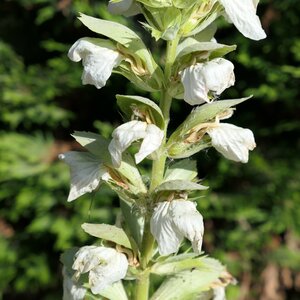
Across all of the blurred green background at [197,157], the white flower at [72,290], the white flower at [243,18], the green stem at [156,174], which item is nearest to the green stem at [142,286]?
the green stem at [156,174]

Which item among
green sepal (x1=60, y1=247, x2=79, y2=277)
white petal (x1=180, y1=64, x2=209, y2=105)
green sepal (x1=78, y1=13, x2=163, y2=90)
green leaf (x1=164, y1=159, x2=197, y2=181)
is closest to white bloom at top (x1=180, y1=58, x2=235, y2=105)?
white petal (x1=180, y1=64, x2=209, y2=105)

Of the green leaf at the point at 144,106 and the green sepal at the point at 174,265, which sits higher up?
the green leaf at the point at 144,106

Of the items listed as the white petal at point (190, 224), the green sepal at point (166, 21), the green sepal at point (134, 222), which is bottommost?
the green sepal at point (134, 222)

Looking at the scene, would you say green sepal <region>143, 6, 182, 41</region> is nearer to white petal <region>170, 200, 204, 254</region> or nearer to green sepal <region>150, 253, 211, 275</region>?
white petal <region>170, 200, 204, 254</region>

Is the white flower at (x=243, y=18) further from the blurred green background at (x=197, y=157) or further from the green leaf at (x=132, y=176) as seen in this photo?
the blurred green background at (x=197, y=157)

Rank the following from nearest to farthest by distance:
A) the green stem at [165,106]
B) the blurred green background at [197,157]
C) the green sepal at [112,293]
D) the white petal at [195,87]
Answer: the white petal at [195,87], the green stem at [165,106], the green sepal at [112,293], the blurred green background at [197,157]

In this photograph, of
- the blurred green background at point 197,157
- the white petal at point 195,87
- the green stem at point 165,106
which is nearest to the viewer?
the white petal at point 195,87

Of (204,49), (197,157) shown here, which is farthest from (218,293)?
(197,157)
